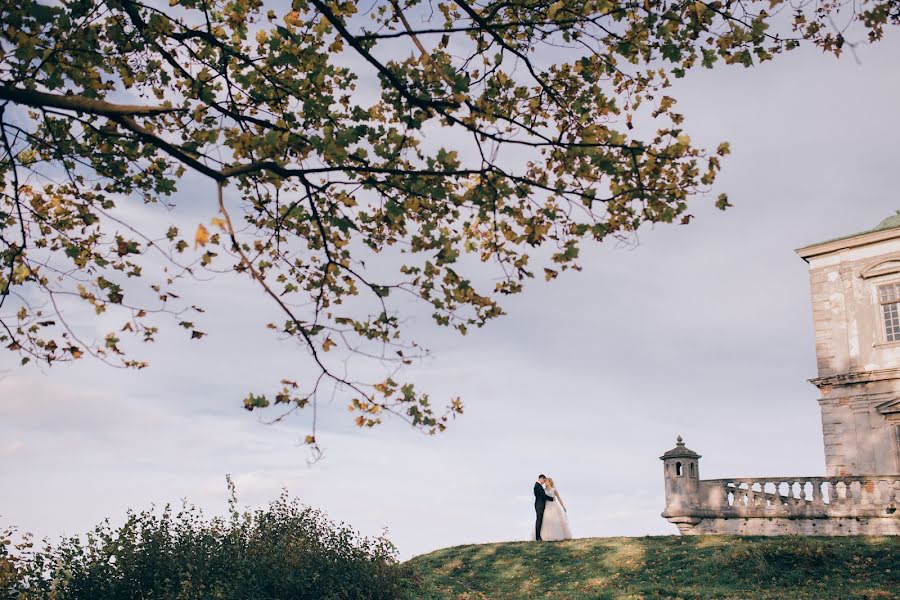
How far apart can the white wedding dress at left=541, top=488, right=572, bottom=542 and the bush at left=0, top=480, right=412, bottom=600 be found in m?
8.78

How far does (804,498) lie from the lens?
78.6 ft

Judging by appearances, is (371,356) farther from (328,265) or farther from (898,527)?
(898,527)

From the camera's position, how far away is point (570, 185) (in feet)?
27.6

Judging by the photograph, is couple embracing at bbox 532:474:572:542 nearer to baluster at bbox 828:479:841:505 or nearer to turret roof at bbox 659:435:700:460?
turret roof at bbox 659:435:700:460

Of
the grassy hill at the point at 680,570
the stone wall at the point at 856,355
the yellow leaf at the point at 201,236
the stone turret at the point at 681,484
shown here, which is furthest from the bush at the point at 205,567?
the stone wall at the point at 856,355

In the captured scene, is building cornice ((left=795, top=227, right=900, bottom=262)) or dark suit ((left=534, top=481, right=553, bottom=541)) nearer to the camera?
dark suit ((left=534, top=481, right=553, bottom=541))

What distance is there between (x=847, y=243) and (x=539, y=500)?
14.6m

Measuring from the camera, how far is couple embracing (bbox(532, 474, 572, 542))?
22.7 metres

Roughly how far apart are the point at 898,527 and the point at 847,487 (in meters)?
1.65

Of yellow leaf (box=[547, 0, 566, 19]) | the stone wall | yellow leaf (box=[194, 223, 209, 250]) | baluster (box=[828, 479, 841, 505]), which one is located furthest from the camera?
the stone wall

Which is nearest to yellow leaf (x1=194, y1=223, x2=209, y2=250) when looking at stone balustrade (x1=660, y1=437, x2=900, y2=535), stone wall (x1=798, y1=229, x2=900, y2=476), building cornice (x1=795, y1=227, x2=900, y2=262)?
stone balustrade (x1=660, y1=437, x2=900, y2=535)

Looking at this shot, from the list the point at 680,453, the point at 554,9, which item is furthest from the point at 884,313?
the point at 554,9

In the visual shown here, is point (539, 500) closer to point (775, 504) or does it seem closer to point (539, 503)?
point (539, 503)

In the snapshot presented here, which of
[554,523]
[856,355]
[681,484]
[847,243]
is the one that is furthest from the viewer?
[847,243]
